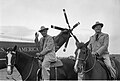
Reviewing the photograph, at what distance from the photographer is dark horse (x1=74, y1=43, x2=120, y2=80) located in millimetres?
6691

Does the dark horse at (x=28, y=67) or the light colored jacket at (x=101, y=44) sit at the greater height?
the light colored jacket at (x=101, y=44)

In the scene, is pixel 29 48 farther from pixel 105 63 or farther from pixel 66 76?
pixel 105 63

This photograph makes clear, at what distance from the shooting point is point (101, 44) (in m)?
8.21

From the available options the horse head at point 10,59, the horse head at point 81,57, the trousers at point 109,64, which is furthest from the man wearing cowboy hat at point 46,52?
the trousers at point 109,64

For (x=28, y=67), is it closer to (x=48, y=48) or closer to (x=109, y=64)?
(x=48, y=48)

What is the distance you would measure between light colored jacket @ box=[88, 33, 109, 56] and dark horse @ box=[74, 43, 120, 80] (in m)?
0.47

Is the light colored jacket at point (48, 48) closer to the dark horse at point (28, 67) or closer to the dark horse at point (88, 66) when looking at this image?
the dark horse at point (28, 67)

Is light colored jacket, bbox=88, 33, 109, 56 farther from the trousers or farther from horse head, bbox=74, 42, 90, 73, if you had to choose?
horse head, bbox=74, 42, 90, 73

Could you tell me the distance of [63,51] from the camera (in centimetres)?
1994

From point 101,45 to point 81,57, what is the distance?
1753 millimetres

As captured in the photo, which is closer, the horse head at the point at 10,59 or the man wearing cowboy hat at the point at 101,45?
the horse head at the point at 10,59

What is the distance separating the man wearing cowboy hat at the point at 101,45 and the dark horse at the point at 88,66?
33cm

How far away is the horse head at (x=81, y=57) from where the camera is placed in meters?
6.60

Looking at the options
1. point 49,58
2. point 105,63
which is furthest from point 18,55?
point 105,63
